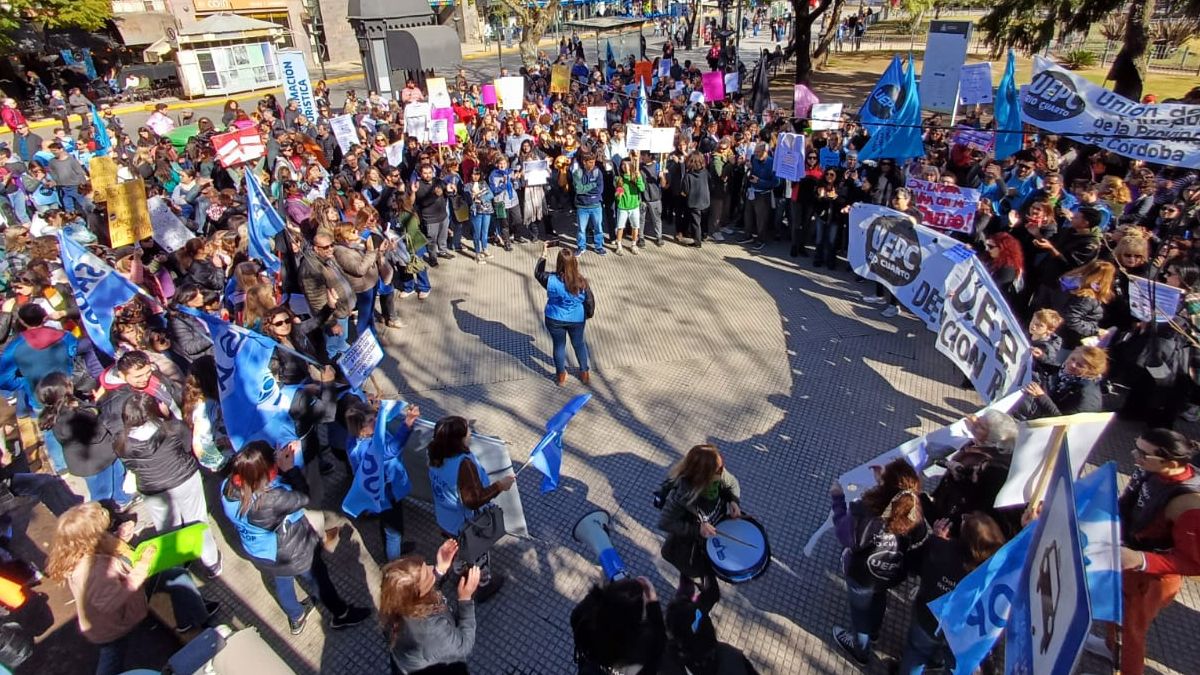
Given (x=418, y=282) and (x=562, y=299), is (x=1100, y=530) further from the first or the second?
(x=418, y=282)

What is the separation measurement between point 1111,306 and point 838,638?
4.24m

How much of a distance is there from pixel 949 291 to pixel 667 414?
2.80 metres

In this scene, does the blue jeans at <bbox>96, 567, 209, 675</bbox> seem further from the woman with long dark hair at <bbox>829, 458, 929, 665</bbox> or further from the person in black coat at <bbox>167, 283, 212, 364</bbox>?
the woman with long dark hair at <bbox>829, 458, 929, 665</bbox>

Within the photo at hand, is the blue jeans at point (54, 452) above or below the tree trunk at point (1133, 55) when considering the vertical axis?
below

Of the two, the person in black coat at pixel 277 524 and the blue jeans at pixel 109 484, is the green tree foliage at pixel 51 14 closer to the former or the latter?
the blue jeans at pixel 109 484

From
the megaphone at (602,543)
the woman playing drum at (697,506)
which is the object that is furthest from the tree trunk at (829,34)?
the megaphone at (602,543)

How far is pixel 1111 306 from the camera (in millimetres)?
6016

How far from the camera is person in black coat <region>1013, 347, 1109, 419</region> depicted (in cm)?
451

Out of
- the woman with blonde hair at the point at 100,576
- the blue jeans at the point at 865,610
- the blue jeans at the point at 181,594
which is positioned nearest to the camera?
the woman with blonde hair at the point at 100,576

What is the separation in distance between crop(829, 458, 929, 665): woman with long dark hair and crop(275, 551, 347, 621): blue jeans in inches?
127

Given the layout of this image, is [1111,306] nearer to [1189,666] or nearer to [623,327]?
[1189,666]

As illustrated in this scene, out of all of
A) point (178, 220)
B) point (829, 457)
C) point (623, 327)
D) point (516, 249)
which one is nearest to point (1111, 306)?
→ point (829, 457)

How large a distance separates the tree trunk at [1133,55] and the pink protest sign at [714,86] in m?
8.07

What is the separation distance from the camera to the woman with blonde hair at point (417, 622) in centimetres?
298
